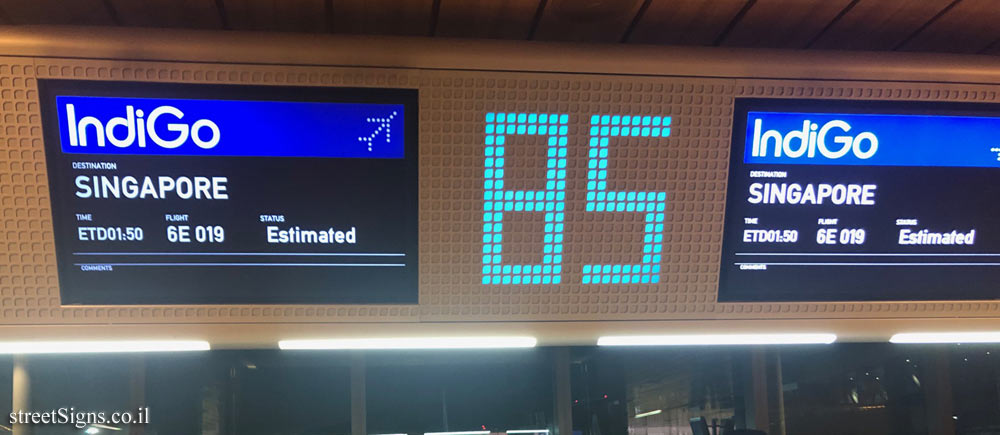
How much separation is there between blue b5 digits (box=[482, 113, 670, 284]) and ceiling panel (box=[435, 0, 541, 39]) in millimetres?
255

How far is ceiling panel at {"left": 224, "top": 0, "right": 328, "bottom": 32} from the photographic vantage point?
69.3 inches

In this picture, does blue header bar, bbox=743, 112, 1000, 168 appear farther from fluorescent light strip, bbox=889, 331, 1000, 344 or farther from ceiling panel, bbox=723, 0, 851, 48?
fluorescent light strip, bbox=889, 331, 1000, 344

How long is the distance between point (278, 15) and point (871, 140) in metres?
1.70

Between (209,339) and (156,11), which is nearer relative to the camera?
(156,11)

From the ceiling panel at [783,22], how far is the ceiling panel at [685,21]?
0.19ft

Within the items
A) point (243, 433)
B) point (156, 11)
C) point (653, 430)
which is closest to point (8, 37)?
point (156, 11)

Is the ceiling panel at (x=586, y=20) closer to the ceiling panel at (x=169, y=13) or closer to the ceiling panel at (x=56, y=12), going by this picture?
the ceiling panel at (x=169, y=13)

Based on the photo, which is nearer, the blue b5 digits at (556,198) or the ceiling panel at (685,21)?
the ceiling panel at (685,21)

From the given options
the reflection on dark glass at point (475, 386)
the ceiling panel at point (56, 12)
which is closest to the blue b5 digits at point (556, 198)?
the ceiling panel at point (56, 12)

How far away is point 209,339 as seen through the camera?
6.45ft

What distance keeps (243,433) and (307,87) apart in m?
1.91

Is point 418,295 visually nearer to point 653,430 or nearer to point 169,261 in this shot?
point 169,261

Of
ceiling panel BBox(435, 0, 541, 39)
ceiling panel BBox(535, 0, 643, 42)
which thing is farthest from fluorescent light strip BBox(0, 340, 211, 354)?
ceiling panel BBox(535, 0, 643, 42)

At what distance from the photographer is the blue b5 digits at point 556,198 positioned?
1908 millimetres
